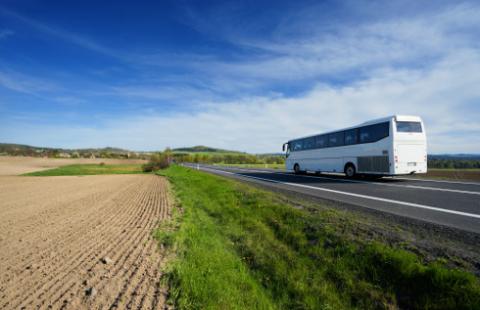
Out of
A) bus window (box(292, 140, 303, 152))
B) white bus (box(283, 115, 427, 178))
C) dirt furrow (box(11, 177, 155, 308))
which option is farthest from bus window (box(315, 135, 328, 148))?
dirt furrow (box(11, 177, 155, 308))

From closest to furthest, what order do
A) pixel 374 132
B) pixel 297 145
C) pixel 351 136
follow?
pixel 374 132 < pixel 351 136 < pixel 297 145

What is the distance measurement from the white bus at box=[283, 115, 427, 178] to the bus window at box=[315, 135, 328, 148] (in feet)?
0.26

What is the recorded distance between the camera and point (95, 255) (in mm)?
4871

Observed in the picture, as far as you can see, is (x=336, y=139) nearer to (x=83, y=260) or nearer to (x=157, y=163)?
(x=83, y=260)

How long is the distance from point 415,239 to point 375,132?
11.5 meters

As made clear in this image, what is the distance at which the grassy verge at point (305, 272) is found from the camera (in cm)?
→ 292

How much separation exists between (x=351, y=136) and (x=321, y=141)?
3.35m

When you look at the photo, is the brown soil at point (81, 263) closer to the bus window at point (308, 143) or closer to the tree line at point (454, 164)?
the bus window at point (308, 143)

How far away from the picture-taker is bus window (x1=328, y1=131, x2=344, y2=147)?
17000 mm

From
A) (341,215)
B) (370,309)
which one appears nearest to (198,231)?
(341,215)

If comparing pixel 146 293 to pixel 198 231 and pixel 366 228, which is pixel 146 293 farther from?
pixel 366 228

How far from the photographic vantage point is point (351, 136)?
52.5 ft

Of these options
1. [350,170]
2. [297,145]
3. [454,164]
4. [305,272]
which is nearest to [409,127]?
[350,170]

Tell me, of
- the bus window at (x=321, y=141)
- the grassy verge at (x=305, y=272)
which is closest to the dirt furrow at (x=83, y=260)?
the grassy verge at (x=305, y=272)
